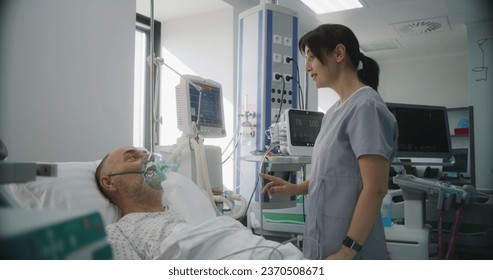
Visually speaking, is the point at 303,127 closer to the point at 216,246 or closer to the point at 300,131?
the point at 300,131

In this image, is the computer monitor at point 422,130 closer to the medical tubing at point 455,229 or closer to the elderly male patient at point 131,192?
the medical tubing at point 455,229

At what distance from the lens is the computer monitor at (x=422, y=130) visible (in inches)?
76.6

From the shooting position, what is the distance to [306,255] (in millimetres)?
1191

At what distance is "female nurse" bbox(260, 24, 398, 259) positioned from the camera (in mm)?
993

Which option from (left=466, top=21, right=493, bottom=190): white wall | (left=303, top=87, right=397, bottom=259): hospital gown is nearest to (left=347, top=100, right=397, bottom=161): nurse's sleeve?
(left=303, top=87, right=397, bottom=259): hospital gown

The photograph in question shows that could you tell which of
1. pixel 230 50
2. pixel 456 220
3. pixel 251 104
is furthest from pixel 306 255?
pixel 230 50

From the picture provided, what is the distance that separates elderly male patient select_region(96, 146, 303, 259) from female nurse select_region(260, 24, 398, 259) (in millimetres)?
138

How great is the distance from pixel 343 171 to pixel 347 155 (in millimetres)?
50

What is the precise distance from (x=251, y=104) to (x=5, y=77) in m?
1.63

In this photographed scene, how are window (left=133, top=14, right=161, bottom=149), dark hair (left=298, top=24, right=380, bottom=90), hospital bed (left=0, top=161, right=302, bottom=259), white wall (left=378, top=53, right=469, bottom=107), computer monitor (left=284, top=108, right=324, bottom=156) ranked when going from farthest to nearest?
white wall (left=378, top=53, right=469, bottom=107)
window (left=133, top=14, right=161, bottom=149)
computer monitor (left=284, top=108, right=324, bottom=156)
dark hair (left=298, top=24, right=380, bottom=90)
hospital bed (left=0, top=161, right=302, bottom=259)

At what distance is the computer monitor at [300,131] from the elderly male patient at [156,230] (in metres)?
0.80

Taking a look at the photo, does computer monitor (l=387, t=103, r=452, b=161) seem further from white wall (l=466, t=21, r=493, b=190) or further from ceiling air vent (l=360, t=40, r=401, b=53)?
ceiling air vent (l=360, t=40, r=401, b=53)

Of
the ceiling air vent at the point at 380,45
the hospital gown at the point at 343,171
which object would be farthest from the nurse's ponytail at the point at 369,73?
the ceiling air vent at the point at 380,45

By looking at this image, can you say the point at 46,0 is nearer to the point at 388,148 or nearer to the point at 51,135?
the point at 51,135
